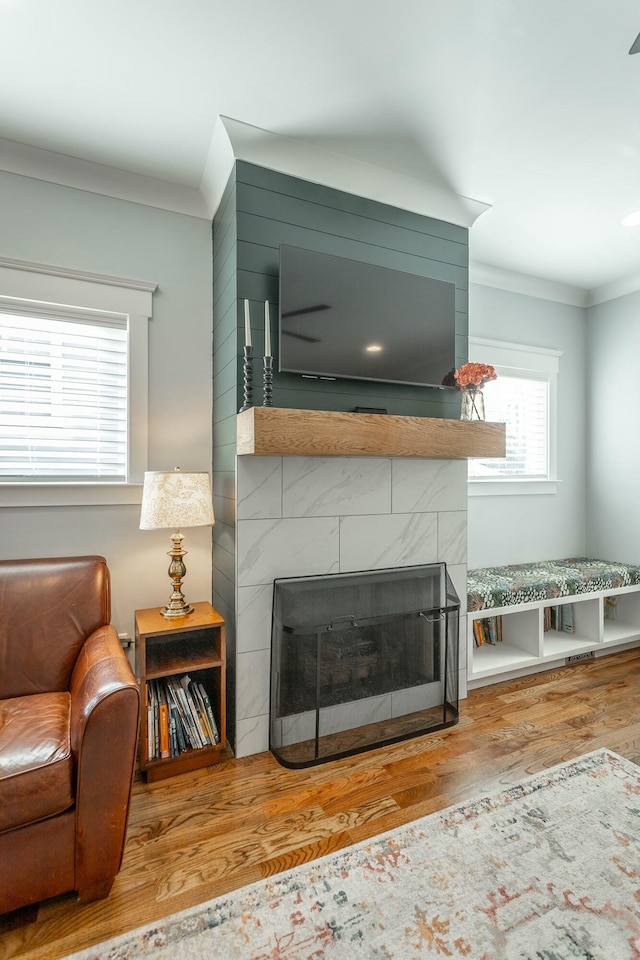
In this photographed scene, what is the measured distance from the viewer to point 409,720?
2.46m

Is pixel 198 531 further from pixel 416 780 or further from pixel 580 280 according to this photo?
pixel 580 280

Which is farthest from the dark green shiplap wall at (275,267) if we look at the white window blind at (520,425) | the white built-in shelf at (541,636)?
the white built-in shelf at (541,636)

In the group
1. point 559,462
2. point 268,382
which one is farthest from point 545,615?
point 268,382

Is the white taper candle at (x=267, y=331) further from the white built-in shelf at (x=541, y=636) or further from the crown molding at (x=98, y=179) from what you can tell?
the white built-in shelf at (x=541, y=636)

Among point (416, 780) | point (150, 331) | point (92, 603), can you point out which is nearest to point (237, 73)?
point (150, 331)

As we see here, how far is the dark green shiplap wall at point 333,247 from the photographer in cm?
221

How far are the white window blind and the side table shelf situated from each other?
7.40ft

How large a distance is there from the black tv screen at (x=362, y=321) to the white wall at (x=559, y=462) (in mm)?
1090

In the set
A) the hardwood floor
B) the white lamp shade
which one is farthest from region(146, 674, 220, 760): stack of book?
the white lamp shade

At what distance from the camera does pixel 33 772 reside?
1.35 metres

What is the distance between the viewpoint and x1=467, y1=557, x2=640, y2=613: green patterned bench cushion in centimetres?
Result: 292

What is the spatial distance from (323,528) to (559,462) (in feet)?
8.30

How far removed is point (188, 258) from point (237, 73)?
89 cm

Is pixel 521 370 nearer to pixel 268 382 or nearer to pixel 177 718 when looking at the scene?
pixel 268 382
